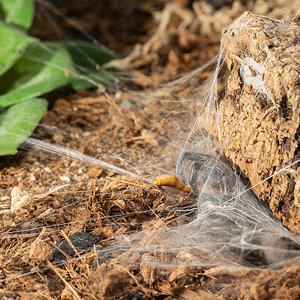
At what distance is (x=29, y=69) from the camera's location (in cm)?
252

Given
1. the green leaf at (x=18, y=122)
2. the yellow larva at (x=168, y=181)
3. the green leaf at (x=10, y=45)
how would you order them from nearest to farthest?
the yellow larva at (x=168, y=181) → the green leaf at (x=18, y=122) → the green leaf at (x=10, y=45)

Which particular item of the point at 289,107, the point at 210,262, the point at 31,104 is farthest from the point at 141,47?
the point at 210,262

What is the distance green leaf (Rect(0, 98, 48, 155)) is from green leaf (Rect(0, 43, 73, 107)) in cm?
16

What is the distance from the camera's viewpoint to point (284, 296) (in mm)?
1196

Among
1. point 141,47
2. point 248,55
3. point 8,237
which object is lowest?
point 8,237

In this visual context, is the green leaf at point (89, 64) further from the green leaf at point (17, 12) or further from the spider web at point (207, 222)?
the spider web at point (207, 222)

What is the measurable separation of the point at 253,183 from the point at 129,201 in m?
0.49

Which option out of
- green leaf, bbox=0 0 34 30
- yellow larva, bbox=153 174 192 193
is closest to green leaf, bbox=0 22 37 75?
green leaf, bbox=0 0 34 30

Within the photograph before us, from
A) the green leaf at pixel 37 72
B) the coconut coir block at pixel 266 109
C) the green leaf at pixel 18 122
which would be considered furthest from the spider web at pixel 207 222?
the green leaf at pixel 37 72

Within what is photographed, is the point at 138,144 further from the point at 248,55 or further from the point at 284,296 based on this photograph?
the point at 284,296

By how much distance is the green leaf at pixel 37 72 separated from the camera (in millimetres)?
2395

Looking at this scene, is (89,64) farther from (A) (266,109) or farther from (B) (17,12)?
(A) (266,109)

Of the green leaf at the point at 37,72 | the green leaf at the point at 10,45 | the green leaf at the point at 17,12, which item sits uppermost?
the green leaf at the point at 17,12

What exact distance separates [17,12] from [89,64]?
60cm
